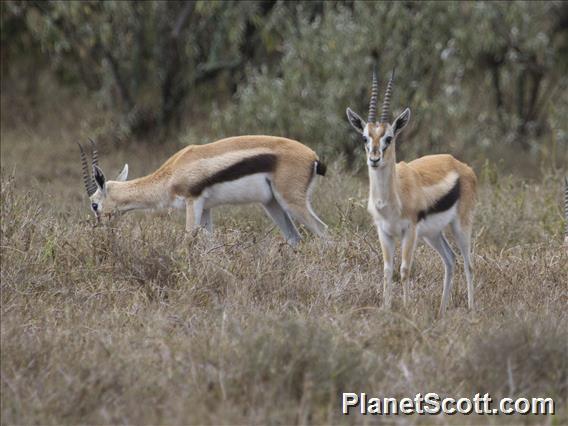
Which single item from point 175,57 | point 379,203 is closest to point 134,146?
point 175,57

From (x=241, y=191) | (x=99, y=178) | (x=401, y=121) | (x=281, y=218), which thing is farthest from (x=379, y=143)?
(x=99, y=178)

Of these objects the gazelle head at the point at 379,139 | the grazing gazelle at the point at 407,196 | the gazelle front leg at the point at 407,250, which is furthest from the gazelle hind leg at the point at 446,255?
the gazelle head at the point at 379,139

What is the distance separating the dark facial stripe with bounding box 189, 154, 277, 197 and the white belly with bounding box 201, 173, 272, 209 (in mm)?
36

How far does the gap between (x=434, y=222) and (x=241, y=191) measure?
6.82 feet

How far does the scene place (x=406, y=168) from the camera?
7.05 m

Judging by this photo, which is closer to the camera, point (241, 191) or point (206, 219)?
point (241, 191)

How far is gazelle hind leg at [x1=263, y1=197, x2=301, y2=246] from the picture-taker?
8906 millimetres

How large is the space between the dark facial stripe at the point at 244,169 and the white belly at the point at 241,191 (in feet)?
0.12

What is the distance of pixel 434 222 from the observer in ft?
23.0

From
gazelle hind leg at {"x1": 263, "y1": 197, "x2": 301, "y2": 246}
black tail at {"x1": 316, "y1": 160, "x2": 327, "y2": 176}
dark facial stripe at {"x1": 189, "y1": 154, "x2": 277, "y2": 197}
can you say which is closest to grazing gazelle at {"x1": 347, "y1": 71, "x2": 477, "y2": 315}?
black tail at {"x1": 316, "y1": 160, "x2": 327, "y2": 176}

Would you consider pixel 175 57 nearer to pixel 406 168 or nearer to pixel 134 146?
pixel 134 146

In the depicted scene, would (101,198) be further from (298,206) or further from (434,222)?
(434,222)

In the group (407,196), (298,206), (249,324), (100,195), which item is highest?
(407,196)

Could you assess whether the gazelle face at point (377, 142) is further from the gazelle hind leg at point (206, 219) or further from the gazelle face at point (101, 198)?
the gazelle face at point (101, 198)
